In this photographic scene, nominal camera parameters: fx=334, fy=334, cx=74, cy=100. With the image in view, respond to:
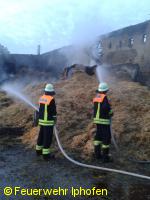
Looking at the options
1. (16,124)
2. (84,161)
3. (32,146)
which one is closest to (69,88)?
(16,124)

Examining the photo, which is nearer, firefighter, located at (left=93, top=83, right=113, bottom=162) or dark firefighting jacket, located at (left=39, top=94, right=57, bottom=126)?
firefighter, located at (left=93, top=83, right=113, bottom=162)

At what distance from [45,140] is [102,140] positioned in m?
1.37

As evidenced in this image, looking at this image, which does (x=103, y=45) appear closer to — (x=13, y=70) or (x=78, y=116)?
(x=13, y=70)

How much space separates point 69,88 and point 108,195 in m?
8.97

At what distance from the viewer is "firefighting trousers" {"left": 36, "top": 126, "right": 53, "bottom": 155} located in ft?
25.8

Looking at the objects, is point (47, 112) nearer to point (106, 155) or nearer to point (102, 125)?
point (102, 125)

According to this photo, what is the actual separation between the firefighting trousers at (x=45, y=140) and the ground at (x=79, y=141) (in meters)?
0.25

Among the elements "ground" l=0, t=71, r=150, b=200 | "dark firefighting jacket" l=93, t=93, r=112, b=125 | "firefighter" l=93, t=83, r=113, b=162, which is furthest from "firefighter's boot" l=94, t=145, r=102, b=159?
"dark firefighting jacket" l=93, t=93, r=112, b=125

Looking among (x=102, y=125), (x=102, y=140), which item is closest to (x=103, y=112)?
(x=102, y=125)

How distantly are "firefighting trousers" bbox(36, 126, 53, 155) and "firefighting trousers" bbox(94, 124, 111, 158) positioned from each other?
110 cm

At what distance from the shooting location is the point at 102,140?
318 inches

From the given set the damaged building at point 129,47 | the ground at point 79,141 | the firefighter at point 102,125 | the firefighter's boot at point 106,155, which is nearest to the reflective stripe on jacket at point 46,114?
the ground at point 79,141

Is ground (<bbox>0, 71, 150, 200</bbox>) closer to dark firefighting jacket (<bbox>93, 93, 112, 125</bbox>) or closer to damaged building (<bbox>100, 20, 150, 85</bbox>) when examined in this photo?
dark firefighting jacket (<bbox>93, 93, 112, 125</bbox>)

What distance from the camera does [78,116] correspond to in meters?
10.7
